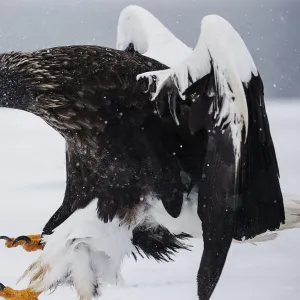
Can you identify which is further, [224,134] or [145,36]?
[145,36]

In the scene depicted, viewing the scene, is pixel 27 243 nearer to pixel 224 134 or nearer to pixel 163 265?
pixel 163 265

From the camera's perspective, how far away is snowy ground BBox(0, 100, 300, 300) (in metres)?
2.26

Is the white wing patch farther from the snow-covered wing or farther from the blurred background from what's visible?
the blurred background

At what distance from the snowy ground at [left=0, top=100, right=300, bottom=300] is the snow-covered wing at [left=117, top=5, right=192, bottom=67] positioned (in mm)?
748

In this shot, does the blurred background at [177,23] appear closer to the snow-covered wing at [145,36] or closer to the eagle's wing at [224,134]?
the snow-covered wing at [145,36]

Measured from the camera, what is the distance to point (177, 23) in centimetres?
461

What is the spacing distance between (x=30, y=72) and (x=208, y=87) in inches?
22.9

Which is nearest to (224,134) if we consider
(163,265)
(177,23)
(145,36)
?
(163,265)

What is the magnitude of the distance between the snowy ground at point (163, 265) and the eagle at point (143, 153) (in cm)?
20

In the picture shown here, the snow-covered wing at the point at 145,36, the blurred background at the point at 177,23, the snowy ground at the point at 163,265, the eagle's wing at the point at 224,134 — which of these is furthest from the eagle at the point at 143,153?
the blurred background at the point at 177,23

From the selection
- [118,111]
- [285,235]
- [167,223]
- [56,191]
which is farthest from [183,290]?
[56,191]

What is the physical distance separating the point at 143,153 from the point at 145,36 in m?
0.77

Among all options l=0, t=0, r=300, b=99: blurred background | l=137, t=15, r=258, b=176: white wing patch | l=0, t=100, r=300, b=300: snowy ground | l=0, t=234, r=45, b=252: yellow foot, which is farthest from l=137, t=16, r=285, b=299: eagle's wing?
l=0, t=0, r=300, b=99: blurred background

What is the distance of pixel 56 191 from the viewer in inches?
130
